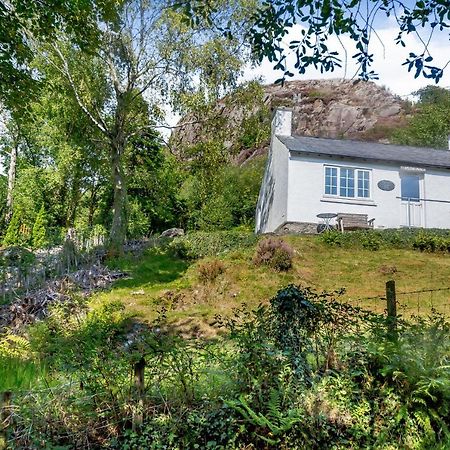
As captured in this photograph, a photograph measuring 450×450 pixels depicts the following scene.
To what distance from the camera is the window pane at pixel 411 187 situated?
2280 centimetres

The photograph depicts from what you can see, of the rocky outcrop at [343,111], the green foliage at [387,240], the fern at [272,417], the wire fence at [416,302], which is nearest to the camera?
the fern at [272,417]

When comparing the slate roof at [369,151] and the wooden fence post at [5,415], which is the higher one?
the slate roof at [369,151]

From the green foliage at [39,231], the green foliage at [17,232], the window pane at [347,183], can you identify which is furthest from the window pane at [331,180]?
the green foliage at [17,232]

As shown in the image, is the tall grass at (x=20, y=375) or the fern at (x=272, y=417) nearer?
the fern at (x=272, y=417)

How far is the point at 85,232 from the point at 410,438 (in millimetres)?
16324

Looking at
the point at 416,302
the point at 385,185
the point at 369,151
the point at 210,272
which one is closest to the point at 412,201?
the point at 385,185

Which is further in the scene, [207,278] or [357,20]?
[207,278]

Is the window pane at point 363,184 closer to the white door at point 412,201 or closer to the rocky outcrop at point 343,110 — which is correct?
the white door at point 412,201

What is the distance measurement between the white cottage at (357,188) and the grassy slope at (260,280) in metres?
3.10

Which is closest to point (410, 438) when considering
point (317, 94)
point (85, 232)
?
point (85, 232)

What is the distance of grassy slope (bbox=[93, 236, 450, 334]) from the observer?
1200 centimetres

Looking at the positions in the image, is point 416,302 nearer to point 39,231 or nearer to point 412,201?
point 412,201

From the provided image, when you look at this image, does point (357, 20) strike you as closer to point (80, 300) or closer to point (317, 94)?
point (80, 300)

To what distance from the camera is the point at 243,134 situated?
20.7 metres
